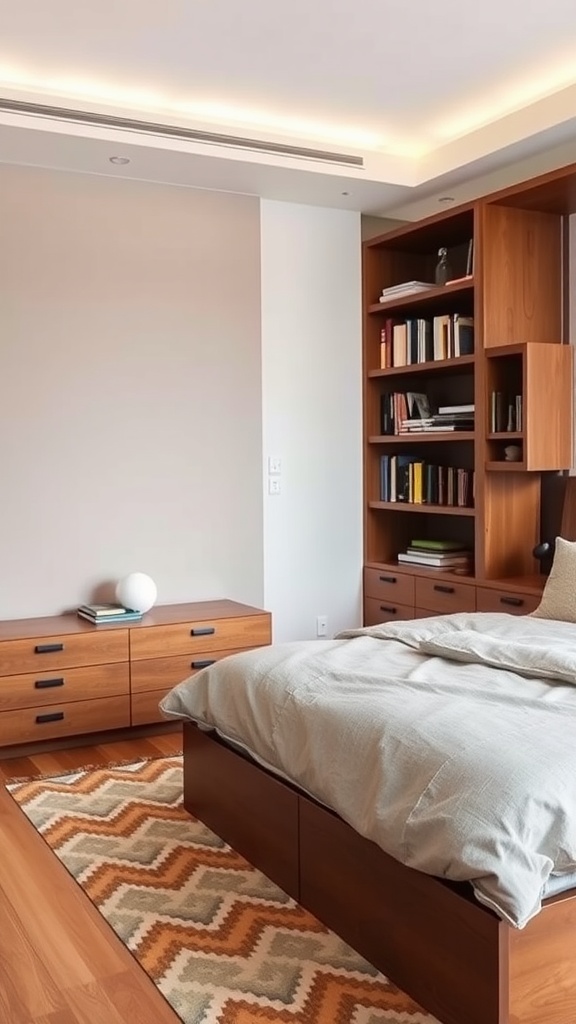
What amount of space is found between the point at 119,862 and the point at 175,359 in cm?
242

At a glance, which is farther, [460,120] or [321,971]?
[460,120]

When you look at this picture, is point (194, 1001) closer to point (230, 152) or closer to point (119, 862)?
point (119, 862)

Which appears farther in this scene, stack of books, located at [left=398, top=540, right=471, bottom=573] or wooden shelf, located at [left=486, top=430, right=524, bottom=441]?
stack of books, located at [left=398, top=540, right=471, bottom=573]

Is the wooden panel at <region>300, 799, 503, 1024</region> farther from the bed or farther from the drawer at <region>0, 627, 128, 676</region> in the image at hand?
the drawer at <region>0, 627, 128, 676</region>

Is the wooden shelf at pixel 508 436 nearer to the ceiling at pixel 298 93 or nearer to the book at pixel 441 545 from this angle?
the book at pixel 441 545

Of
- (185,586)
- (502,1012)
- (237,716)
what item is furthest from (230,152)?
(502,1012)

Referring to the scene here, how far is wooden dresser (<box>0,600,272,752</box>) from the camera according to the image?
12.1ft

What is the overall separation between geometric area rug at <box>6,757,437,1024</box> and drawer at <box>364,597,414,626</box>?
1.75 m

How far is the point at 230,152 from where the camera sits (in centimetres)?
400

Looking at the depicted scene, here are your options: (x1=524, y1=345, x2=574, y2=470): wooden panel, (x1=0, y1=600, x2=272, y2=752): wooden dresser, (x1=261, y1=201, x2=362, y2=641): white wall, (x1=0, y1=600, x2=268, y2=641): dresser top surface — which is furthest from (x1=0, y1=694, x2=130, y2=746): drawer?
(x1=524, y1=345, x2=574, y2=470): wooden panel

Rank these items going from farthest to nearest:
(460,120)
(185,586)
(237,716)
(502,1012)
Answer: (185,586) → (460,120) → (237,716) → (502,1012)

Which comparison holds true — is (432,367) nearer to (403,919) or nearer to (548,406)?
(548,406)

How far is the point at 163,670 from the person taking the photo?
3.97m

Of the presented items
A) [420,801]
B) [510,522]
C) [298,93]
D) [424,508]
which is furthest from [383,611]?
[420,801]
